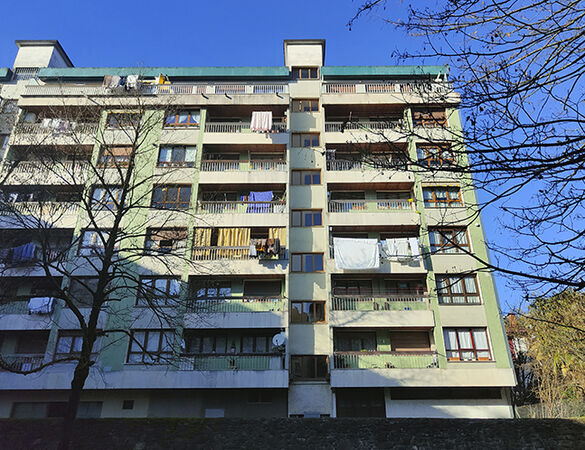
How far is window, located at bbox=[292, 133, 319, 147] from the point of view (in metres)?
28.4

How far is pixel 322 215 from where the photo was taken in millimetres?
25828

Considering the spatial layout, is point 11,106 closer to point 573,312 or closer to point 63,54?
point 63,54

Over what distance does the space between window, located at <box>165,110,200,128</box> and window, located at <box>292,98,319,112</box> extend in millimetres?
6787

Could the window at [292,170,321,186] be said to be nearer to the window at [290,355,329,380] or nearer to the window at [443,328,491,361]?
the window at [290,355,329,380]

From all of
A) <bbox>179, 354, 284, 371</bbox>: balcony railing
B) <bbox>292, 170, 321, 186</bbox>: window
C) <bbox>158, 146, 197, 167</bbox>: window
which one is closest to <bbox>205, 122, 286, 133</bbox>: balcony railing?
<bbox>158, 146, 197, 167</bbox>: window

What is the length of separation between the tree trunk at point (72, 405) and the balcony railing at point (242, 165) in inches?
617

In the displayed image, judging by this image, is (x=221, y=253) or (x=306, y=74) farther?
(x=306, y=74)

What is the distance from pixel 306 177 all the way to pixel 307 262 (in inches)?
229

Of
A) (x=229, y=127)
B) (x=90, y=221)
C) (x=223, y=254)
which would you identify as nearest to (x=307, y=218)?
(x=223, y=254)

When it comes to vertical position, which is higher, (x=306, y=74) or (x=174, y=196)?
(x=306, y=74)

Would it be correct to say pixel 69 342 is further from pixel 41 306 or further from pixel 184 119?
pixel 184 119

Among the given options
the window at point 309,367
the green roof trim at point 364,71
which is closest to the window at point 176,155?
the green roof trim at point 364,71

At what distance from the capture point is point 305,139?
2852cm

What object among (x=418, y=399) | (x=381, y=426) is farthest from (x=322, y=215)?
(x=381, y=426)
